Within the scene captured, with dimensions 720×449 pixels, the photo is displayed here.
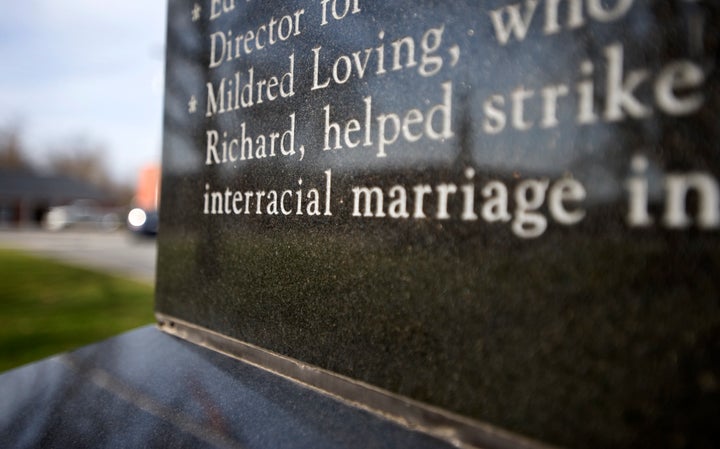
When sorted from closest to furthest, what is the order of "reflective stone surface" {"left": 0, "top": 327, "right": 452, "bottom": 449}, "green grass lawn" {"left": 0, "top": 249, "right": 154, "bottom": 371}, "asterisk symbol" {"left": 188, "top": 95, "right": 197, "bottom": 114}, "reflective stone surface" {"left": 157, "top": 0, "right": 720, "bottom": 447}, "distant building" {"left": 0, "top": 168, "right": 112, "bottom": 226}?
"reflective stone surface" {"left": 157, "top": 0, "right": 720, "bottom": 447} → "reflective stone surface" {"left": 0, "top": 327, "right": 452, "bottom": 449} → "asterisk symbol" {"left": 188, "top": 95, "right": 197, "bottom": 114} → "green grass lawn" {"left": 0, "top": 249, "right": 154, "bottom": 371} → "distant building" {"left": 0, "top": 168, "right": 112, "bottom": 226}

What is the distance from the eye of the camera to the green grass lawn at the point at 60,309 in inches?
189

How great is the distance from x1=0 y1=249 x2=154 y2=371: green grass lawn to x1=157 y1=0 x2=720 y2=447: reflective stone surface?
3.88 meters

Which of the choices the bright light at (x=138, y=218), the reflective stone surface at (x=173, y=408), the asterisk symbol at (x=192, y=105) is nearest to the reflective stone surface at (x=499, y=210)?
the reflective stone surface at (x=173, y=408)

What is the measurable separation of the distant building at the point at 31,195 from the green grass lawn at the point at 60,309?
3956 centimetres

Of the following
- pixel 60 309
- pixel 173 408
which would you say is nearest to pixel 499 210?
pixel 173 408

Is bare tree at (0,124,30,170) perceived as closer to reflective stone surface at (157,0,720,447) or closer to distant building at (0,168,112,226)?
distant building at (0,168,112,226)

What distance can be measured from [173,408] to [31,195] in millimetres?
52263

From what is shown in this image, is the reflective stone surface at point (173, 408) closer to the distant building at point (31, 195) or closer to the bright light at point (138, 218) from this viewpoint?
the bright light at point (138, 218)

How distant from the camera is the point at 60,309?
650 centimetres

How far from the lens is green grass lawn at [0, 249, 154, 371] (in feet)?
15.7

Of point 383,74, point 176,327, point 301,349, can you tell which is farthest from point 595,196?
point 176,327

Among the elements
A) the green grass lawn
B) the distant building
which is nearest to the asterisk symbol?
the green grass lawn

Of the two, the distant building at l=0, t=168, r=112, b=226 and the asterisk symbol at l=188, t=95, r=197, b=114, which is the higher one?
the distant building at l=0, t=168, r=112, b=226

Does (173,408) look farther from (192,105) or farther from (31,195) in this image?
(31,195)
